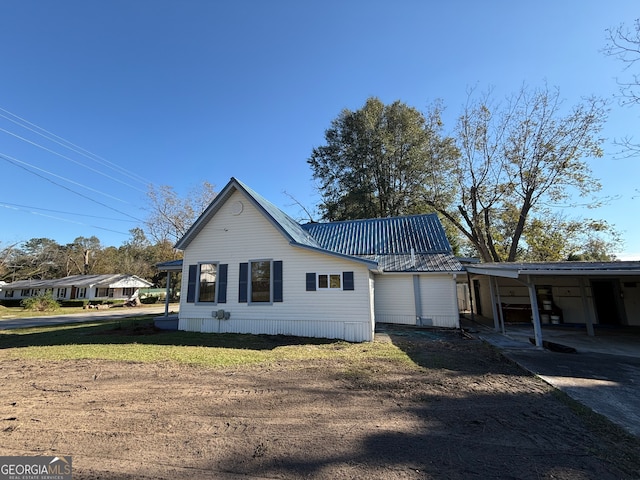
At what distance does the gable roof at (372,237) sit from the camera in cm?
1285

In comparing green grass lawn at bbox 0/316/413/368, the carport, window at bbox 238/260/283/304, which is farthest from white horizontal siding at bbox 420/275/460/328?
window at bbox 238/260/283/304

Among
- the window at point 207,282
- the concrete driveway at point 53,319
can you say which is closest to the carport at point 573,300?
the window at point 207,282

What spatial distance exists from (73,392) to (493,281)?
1525 cm

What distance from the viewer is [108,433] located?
13.2ft

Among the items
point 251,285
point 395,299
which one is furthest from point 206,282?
point 395,299

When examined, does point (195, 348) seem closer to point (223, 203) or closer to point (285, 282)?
point (285, 282)

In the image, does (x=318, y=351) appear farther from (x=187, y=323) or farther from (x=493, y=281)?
(x=493, y=281)

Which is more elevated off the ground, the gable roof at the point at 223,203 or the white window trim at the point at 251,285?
the gable roof at the point at 223,203

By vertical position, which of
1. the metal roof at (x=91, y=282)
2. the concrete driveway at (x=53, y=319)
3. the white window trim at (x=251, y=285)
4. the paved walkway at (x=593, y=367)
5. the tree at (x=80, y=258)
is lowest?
the paved walkway at (x=593, y=367)

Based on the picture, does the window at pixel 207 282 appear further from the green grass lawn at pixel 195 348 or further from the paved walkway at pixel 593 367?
the paved walkway at pixel 593 367

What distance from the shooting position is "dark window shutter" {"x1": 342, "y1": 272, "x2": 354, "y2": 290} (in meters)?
11.1

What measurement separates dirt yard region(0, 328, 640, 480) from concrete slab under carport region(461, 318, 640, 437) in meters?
0.53

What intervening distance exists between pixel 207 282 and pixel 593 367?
13437 mm

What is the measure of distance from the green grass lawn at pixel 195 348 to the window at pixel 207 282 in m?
1.63
